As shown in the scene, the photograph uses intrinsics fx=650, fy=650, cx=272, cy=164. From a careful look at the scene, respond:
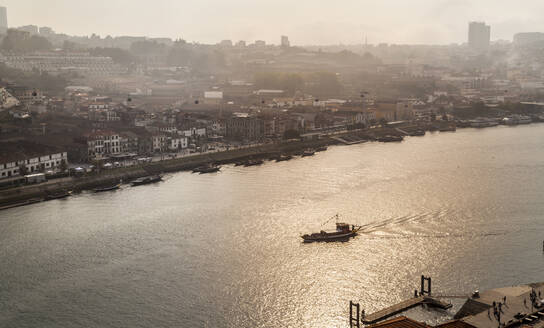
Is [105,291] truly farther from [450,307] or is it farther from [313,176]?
[313,176]

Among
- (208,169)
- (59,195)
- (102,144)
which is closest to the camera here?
(59,195)

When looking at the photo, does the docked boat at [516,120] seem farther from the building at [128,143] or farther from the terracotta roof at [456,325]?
the terracotta roof at [456,325]

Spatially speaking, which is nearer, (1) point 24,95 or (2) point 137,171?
(2) point 137,171

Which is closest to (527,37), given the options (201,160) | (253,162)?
(253,162)

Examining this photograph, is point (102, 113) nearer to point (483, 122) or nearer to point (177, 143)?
point (177, 143)

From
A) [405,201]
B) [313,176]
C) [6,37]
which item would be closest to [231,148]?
[313,176]

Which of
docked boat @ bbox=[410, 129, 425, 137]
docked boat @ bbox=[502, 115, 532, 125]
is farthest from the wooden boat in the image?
docked boat @ bbox=[502, 115, 532, 125]

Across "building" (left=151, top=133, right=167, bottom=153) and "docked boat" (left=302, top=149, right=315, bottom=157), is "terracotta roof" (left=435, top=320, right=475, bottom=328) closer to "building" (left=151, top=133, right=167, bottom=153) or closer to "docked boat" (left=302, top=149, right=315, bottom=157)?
"docked boat" (left=302, top=149, right=315, bottom=157)
